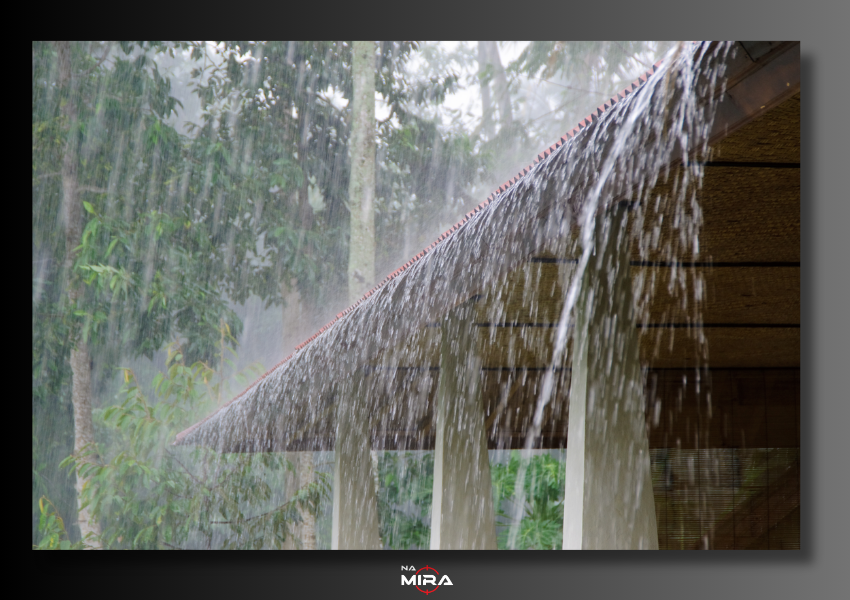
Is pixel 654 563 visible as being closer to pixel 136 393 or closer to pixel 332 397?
pixel 332 397

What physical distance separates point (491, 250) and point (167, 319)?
505 centimetres

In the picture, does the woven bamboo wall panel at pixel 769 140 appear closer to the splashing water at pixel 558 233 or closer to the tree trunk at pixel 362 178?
the splashing water at pixel 558 233

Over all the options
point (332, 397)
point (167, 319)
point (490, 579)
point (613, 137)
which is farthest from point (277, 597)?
point (167, 319)

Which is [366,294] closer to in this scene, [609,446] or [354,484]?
[609,446]

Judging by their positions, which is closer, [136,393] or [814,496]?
[814,496]

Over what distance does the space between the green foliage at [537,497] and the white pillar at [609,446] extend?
4.57 metres

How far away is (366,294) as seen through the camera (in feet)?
6.23

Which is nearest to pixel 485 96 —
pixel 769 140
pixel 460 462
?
pixel 460 462

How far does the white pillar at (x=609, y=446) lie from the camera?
112 centimetres

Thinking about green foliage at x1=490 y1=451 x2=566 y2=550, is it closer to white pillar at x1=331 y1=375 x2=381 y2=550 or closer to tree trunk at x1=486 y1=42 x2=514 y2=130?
white pillar at x1=331 y1=375 x2=381 y2=550

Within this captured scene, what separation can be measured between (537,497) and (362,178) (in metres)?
3.22

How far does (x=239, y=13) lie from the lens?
126 cm

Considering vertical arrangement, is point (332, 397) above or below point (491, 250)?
below
